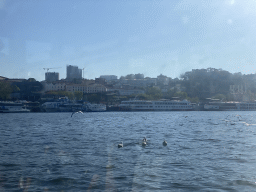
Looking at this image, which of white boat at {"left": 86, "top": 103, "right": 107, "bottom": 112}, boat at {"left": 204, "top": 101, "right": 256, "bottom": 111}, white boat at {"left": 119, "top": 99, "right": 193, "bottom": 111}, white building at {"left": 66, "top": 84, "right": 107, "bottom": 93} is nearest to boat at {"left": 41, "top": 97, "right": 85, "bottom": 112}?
white boat at {"left": 86, "top": 103, "right": 107, "bottom": 112}

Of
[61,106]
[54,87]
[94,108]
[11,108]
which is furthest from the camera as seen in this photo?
[54,87]

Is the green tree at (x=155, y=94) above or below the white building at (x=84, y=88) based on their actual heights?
below

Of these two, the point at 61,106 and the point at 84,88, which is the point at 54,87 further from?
the point at 61,106

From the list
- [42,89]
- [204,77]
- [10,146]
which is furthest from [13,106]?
[204,77]

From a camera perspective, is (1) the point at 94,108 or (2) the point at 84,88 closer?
(1) the point at 94,108

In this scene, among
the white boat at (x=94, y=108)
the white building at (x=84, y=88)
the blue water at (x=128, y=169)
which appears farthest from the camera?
the white building at (x=84, y=88)

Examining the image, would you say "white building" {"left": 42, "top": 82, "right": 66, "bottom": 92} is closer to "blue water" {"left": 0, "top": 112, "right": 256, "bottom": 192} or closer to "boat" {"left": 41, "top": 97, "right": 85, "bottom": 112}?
"boat" {"left": 41, "top": 97, "right": 85, "bottom": 112}

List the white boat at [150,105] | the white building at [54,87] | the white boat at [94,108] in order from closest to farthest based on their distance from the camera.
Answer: the white boat at [94,108]
the white boat at [150,105]
the white building at [54,87]

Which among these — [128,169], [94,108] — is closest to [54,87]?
[94,108]

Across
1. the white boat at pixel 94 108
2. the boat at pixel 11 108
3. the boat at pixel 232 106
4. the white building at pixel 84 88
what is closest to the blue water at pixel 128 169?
the boat at pixel 11 108

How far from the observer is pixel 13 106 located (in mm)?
95500

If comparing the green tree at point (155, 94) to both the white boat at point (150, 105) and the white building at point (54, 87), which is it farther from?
the white building at point (54, 87)

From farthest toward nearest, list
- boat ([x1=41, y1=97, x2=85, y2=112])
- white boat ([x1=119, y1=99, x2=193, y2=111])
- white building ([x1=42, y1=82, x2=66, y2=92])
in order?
white building ([x1=42, y1=82, x2=66, y2=92])
white boat ([x1=119, y1=99, x2=193, y2=111])
boat ([x1=41, y1=97, x2=85, y2=112])

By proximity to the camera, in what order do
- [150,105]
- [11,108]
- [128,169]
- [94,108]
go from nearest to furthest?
[128,169], [11,108], [94,108], [150,105]
